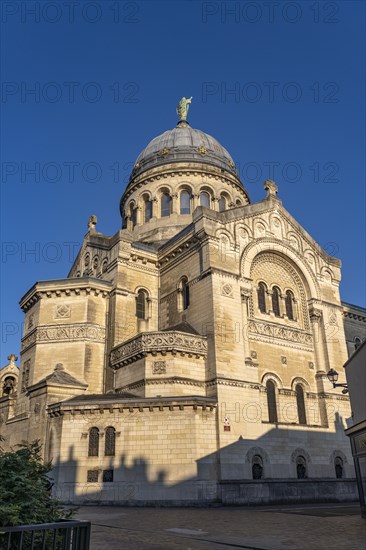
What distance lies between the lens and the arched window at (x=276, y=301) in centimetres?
3284

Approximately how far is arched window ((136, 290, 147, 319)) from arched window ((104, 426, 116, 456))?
9.65m

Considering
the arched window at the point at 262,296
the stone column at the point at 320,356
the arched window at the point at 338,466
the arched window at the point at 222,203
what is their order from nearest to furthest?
the arched window at the point at 338,466, the stone column at the point at 320,356, the arched window at the point at 262,296, the arched window at the point at 222,203

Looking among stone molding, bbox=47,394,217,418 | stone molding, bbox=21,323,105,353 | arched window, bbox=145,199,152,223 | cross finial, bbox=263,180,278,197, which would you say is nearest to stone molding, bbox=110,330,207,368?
stone molding, bbox=47,394,217,418

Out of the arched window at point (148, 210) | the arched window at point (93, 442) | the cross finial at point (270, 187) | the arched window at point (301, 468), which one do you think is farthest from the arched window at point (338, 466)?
the arched window at point (148, 210)

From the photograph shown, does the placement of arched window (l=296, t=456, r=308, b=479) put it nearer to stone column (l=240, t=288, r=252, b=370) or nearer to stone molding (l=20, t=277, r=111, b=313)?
stone column (l=240, t=288, r=252, b=370)

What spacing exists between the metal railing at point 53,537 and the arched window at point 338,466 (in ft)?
91.0

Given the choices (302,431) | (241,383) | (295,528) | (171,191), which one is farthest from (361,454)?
(171,191)

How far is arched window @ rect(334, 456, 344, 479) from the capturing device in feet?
100

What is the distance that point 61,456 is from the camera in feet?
81.0

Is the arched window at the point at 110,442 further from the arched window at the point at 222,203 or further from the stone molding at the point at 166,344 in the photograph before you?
the arched window at the point at 222,203

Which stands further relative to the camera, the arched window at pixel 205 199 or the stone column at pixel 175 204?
the arched window at pixel 205 199

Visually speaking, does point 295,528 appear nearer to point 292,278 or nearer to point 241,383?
point 241,383

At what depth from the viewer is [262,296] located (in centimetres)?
3250

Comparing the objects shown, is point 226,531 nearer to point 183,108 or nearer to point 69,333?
point 69,333
